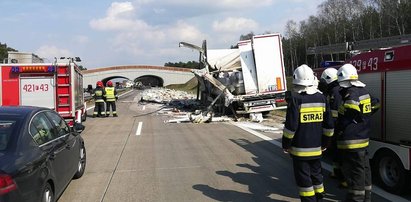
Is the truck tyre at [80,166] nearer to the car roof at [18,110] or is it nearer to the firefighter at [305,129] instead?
the car roof at [18,110]

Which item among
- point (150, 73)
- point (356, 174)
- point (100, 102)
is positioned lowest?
point (356, 174)

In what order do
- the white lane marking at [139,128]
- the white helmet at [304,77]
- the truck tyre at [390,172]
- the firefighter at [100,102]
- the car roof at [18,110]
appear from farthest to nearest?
the firefighter at [100,102]
the white lane marking at [139,128]
the truck tyre at [390,172]
the car roof at [18,110]
the white helmet at [304,77]

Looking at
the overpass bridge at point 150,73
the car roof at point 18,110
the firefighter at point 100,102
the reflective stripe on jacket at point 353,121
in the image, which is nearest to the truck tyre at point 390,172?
the reflective stripe on jacket at point 353,121

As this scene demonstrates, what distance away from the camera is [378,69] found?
281 inches

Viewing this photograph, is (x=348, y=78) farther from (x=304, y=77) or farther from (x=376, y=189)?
(x=376, y=189)

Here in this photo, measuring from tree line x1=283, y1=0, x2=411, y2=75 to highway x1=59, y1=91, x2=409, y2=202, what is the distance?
141ft

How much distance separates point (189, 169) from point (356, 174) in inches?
142

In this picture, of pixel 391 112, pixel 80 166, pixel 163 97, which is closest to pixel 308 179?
pixel 391 112

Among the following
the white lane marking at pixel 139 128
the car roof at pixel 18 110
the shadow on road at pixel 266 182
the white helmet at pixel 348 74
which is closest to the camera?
the car roof at pixel 18 110

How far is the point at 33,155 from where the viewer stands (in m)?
4.96

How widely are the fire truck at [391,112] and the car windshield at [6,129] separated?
5090mm

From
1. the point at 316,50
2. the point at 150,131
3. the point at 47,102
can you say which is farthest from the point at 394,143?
the point at 47,102

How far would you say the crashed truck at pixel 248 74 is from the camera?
17.2 meters

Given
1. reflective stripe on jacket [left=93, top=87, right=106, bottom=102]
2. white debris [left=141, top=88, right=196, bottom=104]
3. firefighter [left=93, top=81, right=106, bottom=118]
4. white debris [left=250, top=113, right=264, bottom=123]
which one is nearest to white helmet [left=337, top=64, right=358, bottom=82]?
white debris [left=250, top=113, right=264, bottom=123]
